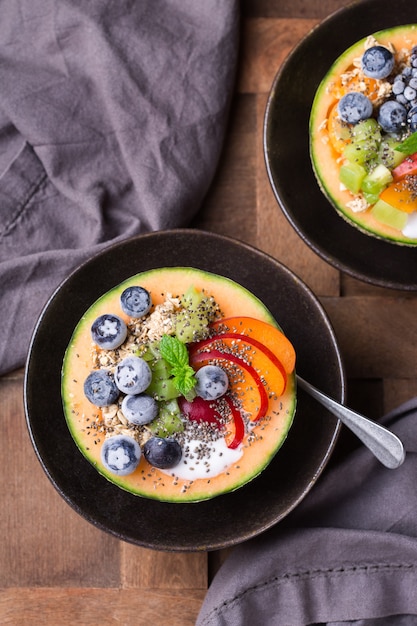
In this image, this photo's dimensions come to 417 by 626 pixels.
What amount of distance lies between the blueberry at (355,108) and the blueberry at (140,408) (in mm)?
662

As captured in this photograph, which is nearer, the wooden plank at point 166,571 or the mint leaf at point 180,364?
the mint leaf at point 180,364

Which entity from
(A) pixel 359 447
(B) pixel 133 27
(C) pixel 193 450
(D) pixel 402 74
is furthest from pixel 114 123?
(A) pixel 359 447

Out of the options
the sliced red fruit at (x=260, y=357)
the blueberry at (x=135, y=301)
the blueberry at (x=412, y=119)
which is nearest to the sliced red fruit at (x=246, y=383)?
the sliced red fruit at (x=260, y=357)

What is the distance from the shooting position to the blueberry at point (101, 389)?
1.38m

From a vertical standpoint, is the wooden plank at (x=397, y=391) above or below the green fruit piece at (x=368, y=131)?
below

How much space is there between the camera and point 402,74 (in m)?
1.53

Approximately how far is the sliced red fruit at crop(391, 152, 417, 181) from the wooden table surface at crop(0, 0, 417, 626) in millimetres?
307

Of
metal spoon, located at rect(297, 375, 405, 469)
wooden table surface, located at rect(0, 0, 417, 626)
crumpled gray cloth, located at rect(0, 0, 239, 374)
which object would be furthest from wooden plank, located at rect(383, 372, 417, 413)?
crumpled gray cloth, located at rect(0, 0, 239, 374)

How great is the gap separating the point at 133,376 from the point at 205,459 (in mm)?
212

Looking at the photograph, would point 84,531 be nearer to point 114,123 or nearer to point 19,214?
point 19,214

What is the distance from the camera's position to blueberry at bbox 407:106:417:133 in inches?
58.2

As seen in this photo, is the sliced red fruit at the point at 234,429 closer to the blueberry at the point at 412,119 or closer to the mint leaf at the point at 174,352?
the mint leaf at the point at 174,352

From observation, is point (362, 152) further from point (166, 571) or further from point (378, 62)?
point (166, 571)

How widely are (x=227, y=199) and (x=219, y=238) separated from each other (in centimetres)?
27
